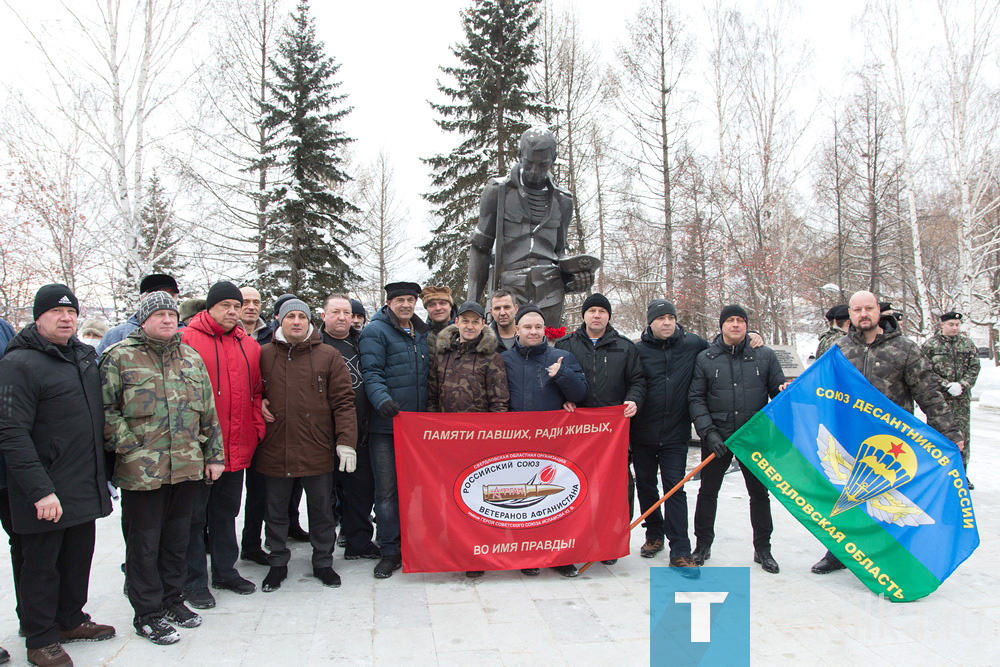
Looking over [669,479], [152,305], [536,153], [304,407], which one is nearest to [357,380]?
[304,407]

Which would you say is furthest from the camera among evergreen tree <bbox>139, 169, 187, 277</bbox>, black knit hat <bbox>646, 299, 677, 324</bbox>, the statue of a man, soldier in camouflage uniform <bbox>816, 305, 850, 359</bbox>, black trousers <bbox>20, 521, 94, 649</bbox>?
evergreen tree <bbox>139, 169, 187, 277</bbox>

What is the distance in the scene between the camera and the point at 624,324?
36.8 metres

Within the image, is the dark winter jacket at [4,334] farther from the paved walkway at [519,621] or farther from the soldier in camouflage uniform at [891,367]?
the soldier in camouflage uniform at [891,367]

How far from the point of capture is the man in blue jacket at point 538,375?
4359mm

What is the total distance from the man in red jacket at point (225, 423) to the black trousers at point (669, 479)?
2799mm

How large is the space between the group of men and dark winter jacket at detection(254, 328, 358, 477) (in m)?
0.01

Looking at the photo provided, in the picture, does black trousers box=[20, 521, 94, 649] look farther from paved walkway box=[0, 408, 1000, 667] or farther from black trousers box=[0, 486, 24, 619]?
paved walkway box=[0, 408, 1000, 667]

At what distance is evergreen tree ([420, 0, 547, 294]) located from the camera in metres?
21.8

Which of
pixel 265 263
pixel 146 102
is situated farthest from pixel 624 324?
pixel 146 102

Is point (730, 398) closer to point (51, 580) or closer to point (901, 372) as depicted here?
point (901, 372)

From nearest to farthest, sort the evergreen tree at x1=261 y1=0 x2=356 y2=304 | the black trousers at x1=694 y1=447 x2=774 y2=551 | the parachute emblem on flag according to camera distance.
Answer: the parachute emblem on flag < the black trousers at x1=694 y1=447 x2=774 y2=551 < the evergreen tree at x1=261 y1=0 x2=356 y2=304

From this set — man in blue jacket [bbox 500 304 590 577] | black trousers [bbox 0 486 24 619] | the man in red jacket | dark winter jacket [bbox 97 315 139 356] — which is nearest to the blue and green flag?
man in blue jacket [bbox 500 304 590 577]

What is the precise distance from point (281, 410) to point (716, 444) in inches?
117

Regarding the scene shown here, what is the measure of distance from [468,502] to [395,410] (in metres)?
0.83
